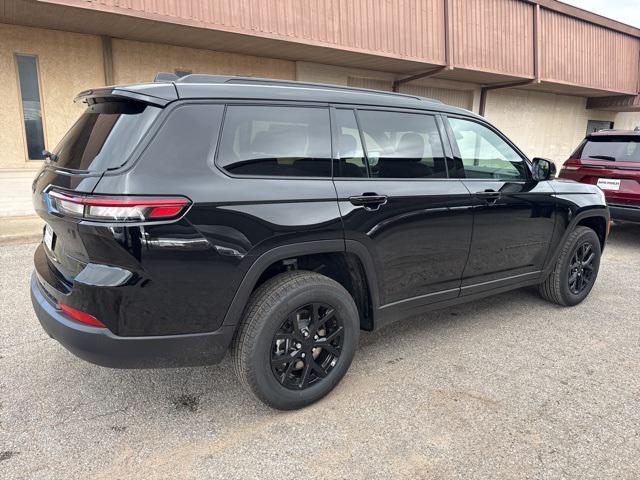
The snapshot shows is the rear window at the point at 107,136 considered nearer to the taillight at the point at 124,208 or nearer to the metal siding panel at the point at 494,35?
the taillight at the point at 124,208

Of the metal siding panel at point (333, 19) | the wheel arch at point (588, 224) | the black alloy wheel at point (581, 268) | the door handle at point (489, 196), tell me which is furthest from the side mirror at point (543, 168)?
the metal siding panel at point (333, 19)

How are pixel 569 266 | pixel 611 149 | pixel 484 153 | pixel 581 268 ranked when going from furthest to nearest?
pixel 611 149 < pixel 581 268 < pixel 569 266 < pixel 484 153

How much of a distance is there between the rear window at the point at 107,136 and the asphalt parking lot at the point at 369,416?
142 cm

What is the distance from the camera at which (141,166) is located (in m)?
2.12

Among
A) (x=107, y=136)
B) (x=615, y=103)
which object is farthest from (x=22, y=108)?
(x=615, y=103)

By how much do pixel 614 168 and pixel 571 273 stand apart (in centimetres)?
327

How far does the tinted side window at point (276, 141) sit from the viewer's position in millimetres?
2396

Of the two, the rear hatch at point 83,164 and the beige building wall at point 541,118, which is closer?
the rear hatch at point 83,164

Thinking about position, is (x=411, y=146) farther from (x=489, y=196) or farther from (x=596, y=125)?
(x=596, y=125)

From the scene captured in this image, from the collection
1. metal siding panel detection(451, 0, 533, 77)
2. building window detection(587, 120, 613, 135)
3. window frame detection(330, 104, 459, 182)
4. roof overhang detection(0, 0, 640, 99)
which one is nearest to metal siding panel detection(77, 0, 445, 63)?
roof overhang detection(0, 0, 640, 99)

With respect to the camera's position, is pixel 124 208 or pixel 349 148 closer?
pixel 124 208

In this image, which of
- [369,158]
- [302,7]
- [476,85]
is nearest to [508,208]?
[369,158]

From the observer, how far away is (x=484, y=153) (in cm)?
362

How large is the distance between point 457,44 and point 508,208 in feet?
26.4
